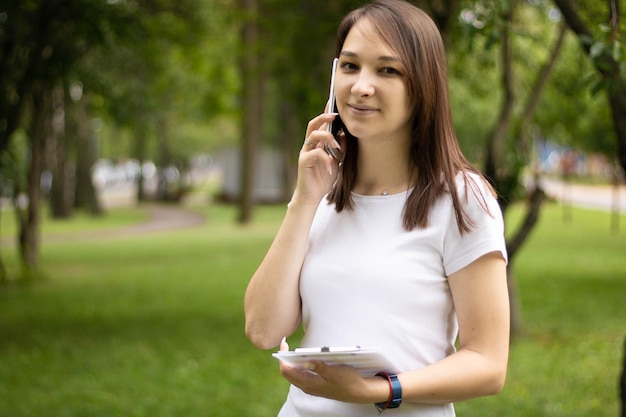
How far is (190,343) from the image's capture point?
9.84 metres

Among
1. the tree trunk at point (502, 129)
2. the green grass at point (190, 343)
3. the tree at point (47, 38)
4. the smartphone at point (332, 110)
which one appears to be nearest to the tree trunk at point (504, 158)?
the tree trunk at point (502, 129)

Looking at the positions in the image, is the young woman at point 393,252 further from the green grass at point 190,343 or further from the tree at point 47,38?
the tree at point 47,38

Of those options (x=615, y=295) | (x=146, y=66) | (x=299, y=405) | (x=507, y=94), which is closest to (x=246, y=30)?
(x=146, y=66)

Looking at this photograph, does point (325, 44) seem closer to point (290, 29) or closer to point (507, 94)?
point (290, 29)

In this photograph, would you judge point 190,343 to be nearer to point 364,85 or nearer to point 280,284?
point 280,284

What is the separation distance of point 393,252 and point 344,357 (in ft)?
1.07

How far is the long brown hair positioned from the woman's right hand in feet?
0.32

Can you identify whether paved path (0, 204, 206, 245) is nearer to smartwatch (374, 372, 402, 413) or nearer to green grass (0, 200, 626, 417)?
green grass (0, 200, 626, 417)

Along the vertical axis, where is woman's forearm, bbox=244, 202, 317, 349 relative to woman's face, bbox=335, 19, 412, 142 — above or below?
below

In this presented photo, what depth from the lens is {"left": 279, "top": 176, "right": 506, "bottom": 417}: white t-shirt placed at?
2.16 metres

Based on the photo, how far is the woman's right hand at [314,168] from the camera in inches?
92.6

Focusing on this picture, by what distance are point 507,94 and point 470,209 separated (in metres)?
7.54

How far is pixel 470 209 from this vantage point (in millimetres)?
2172

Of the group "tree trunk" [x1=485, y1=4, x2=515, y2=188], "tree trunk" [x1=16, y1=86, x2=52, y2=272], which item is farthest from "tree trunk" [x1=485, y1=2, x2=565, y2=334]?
"tree trunk" [x1=16, y1=86, x2=52, y2=272]
